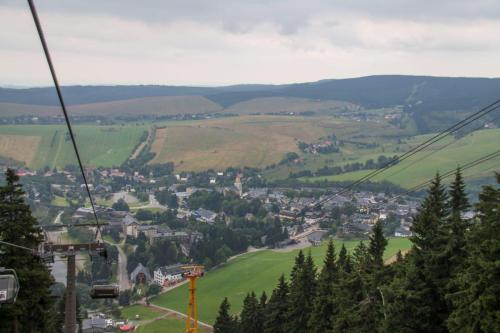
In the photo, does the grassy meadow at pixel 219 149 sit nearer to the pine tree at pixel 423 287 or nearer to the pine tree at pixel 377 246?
the pine tree at pixel 377 246

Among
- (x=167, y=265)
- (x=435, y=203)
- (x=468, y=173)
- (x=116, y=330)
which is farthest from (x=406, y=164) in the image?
(x=435, y=203)

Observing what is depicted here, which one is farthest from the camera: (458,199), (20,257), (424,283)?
(458,199)

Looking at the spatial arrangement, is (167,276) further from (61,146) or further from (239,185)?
(61,146)

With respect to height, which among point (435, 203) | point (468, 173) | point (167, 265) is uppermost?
point (435, 203)

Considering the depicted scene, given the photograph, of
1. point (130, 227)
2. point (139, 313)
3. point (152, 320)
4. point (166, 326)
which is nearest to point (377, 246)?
point (166, 326)

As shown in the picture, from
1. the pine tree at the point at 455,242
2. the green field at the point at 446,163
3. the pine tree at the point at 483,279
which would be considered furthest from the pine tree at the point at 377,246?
the green field at the point at 446,163

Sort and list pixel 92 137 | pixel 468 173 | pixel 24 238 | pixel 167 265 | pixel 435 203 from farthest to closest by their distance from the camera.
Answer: pixel 92 137 < pixel 468 173 < pixel 167 265 < pixel 435 203 < pixel 24 238

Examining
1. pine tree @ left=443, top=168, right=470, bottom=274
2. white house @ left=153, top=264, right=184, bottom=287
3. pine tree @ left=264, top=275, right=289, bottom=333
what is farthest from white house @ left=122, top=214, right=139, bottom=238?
pine tree @ left=443, top=168, right=470, bottom=274

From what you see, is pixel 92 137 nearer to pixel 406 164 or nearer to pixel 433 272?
pixel 406 164
